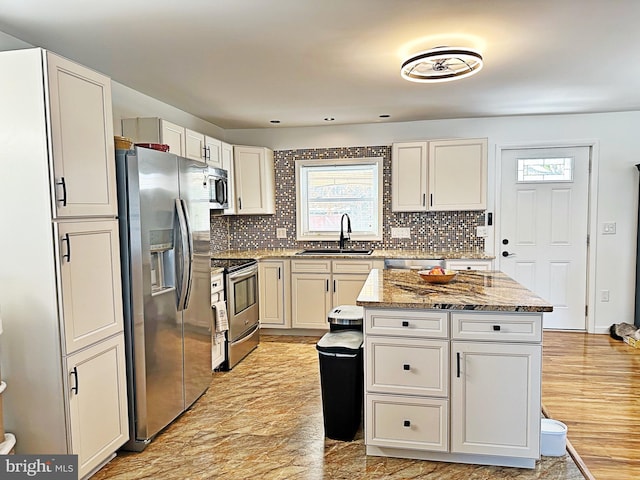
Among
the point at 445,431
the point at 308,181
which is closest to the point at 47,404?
the point at 445,431

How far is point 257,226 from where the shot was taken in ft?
17.7

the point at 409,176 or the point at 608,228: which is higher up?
the point at 409,176

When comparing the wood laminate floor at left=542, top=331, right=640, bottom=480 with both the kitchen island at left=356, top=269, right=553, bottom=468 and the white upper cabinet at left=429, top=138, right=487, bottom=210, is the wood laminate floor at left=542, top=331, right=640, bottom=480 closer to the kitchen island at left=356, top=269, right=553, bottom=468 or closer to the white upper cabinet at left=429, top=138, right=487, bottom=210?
the kitchen island at left=356, top=269, right=553, bottom=468

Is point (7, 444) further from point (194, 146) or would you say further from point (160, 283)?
point (194, 146)

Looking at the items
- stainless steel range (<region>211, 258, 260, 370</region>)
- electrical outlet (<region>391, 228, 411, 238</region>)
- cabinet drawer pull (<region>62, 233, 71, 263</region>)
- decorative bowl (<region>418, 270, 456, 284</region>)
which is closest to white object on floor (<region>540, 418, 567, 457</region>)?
decorative bowl (<region>418, 270, 456, 284</region>)

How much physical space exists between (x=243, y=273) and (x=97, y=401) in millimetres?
1980

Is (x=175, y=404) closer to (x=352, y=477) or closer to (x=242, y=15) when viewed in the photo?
(x=352, y=477)

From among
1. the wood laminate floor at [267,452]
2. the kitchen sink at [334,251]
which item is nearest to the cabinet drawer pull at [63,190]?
the wood laminate floor at [267,452]

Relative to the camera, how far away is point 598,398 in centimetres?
314

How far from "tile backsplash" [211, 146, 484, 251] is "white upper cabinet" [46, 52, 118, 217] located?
100 inches

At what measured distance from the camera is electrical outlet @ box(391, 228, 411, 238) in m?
5.07

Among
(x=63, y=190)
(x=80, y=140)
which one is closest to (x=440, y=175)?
(x=80, y=140)

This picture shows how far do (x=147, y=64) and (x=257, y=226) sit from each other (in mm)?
2709

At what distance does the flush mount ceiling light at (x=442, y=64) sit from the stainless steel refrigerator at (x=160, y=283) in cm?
162
